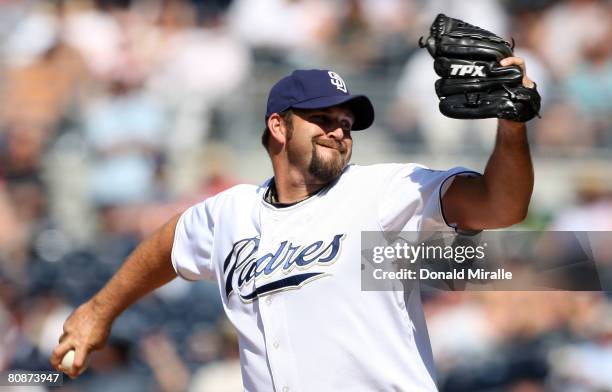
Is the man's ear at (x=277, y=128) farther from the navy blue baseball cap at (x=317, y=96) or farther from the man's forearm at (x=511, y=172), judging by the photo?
the man's forearm at (x=511, y=172)

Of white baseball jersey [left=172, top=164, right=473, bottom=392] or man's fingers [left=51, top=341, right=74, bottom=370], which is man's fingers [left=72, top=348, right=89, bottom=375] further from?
white baseball jersey [left=172, top=164, right=473, bottom=392]

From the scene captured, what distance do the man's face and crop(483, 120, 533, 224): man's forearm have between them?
1.99ft

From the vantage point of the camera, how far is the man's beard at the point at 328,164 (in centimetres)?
314

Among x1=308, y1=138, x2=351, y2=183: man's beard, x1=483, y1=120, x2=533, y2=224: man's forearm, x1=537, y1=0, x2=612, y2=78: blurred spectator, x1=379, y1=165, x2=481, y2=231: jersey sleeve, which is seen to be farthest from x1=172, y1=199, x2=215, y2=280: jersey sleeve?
x1=537, y1=0, x2=612, y2=78: blurred spectator

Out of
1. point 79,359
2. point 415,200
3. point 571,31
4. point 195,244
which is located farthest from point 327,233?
point 571,31

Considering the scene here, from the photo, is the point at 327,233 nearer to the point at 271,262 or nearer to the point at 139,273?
the point at 271,262

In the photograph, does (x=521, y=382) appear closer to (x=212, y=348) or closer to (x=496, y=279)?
(x=212, y=348)

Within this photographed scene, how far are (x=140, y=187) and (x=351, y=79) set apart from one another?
1.78m

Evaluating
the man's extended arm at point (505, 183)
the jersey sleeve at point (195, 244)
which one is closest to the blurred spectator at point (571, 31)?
the jersey sleeve at point (195, 244)

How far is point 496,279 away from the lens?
132 inches

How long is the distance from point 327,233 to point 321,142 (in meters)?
0.32

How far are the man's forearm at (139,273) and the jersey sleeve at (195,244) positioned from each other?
0.08 meters

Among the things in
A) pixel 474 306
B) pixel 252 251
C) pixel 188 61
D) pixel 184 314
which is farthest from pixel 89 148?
pixel 252 251

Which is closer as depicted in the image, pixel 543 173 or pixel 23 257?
pixel 23 257
